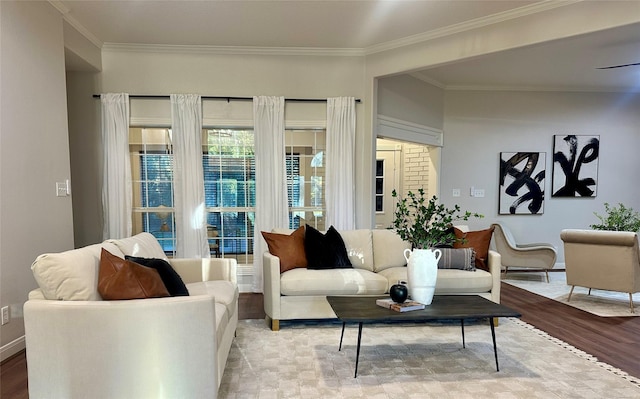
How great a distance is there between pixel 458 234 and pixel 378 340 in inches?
56.1

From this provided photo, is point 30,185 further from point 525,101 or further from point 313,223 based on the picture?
point 525,101

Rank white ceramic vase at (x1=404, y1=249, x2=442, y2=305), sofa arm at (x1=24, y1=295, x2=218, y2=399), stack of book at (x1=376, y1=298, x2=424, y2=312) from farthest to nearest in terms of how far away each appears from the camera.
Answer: white ceramic vase at (x1=404, y1=249, x2=442, y2=305) < stack of book at (x1=376, y1=298, x2=424, y2=312) < sofa arm at (x1=24, y1=295, x2=218, y2=399)

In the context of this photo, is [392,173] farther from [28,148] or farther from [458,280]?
[28,148]

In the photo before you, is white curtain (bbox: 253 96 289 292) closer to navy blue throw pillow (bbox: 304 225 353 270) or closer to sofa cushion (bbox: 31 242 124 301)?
navy blue throw pillow (bbox: 304 225 353 270)

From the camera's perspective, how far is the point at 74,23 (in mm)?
3531

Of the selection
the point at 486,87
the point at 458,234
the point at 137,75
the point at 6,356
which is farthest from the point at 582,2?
the point at 6,356

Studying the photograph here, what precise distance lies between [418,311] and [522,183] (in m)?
4.45

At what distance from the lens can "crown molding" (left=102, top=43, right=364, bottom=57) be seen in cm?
417

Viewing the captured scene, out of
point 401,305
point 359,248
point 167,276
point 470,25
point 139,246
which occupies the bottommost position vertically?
point 401,305

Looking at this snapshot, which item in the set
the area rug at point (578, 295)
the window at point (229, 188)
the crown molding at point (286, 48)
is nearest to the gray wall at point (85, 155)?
the crown molding at point (286, 48)

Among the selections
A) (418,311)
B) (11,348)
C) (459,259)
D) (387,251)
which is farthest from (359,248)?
(11,348)

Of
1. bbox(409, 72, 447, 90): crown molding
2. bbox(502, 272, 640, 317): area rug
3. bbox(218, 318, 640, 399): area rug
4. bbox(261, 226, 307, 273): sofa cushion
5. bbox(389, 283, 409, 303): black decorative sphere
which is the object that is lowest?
bbox(502, 272, 640, 317): area rug

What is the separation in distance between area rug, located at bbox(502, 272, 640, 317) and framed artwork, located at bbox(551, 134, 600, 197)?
1465 millimetres

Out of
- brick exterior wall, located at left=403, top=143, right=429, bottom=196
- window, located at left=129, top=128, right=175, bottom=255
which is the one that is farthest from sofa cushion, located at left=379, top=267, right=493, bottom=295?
window, located at left=129, top=128, right=175, bottom=255
